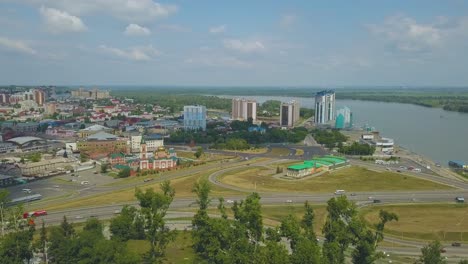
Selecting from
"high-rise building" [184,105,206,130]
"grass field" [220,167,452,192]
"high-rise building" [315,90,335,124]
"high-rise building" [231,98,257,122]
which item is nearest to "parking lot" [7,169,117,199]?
"grass field" [220,167,452,192]

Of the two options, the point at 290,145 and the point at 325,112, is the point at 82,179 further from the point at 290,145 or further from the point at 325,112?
Answer: the point at 325,112

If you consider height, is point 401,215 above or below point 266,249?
below

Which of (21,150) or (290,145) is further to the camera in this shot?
(290,145)

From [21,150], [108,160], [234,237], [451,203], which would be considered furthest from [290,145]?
[234,237]

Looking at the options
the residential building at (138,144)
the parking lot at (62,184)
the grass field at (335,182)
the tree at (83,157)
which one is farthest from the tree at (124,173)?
the residential building at (138,144)

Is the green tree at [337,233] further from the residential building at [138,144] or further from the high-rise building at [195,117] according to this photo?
the high-rise building at [195,117]
